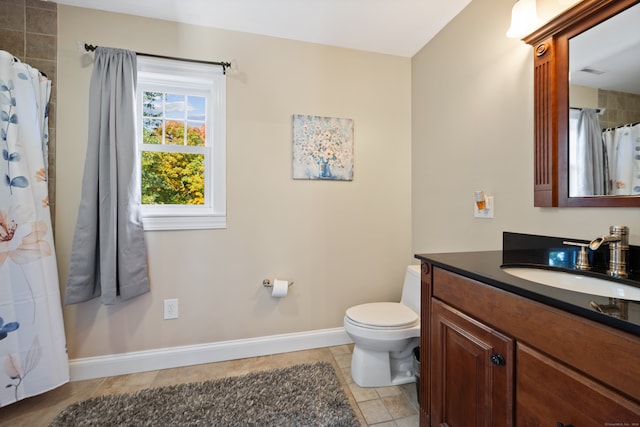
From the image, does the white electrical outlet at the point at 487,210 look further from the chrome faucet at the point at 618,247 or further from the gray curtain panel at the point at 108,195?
the gray curtain panel at the point at 108,195

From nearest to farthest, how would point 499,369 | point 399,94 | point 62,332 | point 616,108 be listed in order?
1. point 499,369
2. point 616,108
3. point 62,332
4. point 399,94

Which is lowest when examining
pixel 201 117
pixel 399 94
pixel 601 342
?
pixel 601 342

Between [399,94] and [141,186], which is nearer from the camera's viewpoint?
[141,186]

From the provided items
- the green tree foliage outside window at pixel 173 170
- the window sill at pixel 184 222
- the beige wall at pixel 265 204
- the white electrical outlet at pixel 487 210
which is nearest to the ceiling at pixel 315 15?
the beige wall at pixel 265 204

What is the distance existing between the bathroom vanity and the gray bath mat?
520mm

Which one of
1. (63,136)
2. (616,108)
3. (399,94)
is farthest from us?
(399,94)

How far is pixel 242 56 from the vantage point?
6.41ft

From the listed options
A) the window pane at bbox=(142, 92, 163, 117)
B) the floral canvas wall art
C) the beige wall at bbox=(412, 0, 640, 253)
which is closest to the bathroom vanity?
the beige wall at bbox=(412, 0, 640, 253)

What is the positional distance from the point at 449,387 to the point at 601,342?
62cm

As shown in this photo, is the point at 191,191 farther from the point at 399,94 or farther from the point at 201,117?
the point at 399,94

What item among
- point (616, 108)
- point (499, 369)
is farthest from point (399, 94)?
point (499, 369)

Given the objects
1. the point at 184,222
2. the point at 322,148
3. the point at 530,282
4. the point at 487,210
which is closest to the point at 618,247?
the point at 530,282

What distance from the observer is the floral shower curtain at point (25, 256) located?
138 cm

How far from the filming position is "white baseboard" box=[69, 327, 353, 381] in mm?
1742
